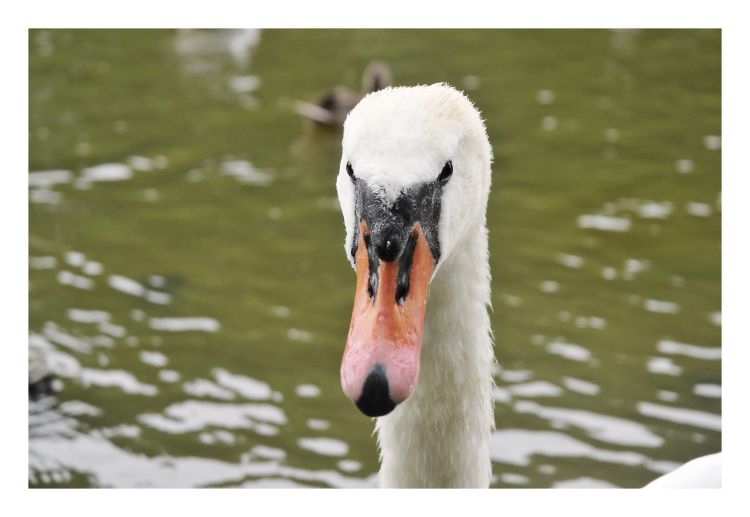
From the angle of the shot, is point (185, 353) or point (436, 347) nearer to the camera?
point (436, 347)

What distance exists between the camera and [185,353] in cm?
668

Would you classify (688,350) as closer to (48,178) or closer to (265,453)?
(265,453)

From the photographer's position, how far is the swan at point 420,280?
300 centimetres

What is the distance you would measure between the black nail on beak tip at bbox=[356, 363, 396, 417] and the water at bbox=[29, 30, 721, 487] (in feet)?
8.37

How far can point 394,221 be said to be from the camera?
10.1 ft

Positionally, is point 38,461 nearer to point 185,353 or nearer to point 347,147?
point 185,353

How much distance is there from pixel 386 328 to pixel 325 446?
299 centimetres

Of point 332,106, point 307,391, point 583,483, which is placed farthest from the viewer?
point 332,106

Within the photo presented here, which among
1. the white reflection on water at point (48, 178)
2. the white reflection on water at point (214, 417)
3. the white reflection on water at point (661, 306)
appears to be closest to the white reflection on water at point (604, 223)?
the white reflection on water at point (661, 306)

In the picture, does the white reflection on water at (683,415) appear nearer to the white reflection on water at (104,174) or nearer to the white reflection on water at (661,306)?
the white reflection on water at (661,306)

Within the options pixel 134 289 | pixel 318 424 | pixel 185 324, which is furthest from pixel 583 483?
pixel 134 289
